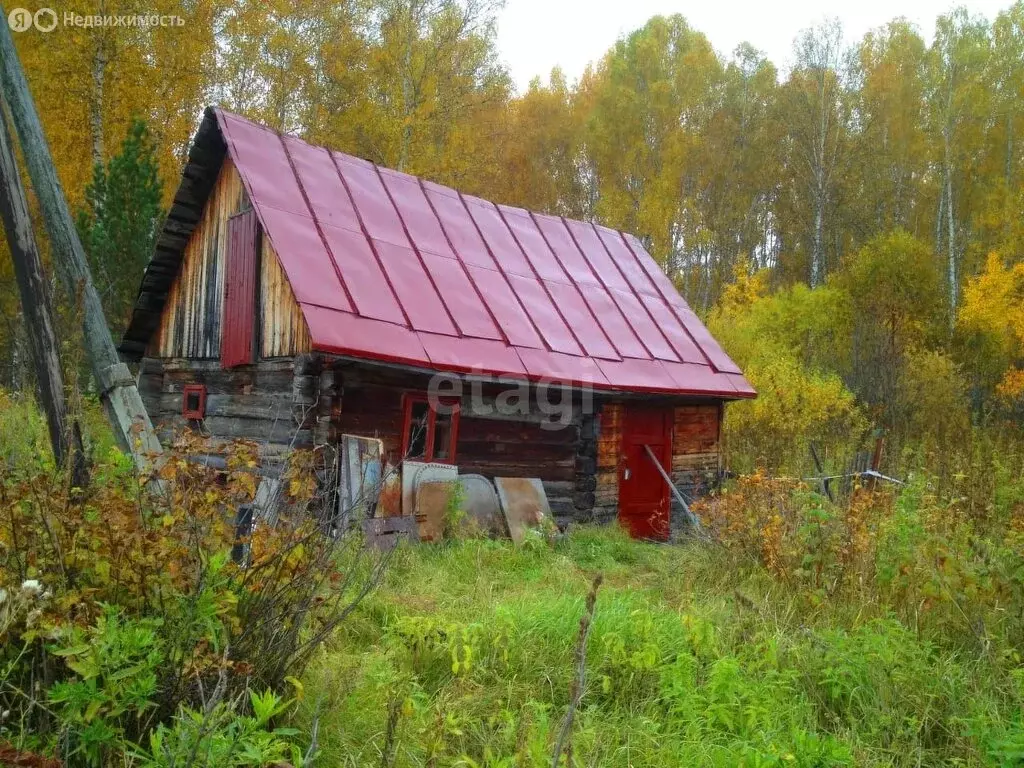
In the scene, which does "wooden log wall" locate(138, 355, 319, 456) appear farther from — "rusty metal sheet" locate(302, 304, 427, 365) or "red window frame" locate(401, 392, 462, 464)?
"red window frame" locate(401, 392, 462, 464)

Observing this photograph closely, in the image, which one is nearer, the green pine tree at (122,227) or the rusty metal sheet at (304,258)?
the rusty metal sheet at (304,258)

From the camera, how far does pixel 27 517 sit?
2883mm

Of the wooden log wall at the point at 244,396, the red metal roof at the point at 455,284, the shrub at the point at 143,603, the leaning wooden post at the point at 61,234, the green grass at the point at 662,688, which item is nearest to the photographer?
the shrub at the point at 143,603

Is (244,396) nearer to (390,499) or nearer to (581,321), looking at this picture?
(390,499)

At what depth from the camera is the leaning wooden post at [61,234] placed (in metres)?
5.15

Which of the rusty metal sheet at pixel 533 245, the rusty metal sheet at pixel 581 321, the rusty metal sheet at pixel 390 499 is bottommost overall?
the rusty metal sheet at pixel 390 499

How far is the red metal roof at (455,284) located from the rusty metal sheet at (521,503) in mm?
1447

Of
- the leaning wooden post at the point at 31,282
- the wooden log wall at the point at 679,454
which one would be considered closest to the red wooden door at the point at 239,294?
the leaning wooden post at the point at 31,282

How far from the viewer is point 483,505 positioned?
8703mm

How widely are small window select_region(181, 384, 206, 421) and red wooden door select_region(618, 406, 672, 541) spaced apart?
230 inches

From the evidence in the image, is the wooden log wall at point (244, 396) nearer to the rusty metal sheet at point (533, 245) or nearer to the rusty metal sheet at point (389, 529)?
the rusty metal sheet at point (389, 529)

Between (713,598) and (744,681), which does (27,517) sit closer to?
(744,681)

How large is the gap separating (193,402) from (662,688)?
26.7ft

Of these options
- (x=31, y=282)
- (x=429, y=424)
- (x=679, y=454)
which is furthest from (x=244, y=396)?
(x=679, y=454)
